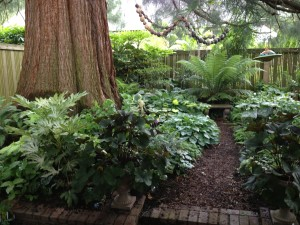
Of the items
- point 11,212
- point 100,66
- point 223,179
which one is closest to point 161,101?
point 100,66

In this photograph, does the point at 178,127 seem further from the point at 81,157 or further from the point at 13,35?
the point at 13,35

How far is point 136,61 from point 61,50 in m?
3.37

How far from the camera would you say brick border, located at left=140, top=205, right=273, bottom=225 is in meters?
1.96

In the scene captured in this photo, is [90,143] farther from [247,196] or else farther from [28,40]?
[28,40]

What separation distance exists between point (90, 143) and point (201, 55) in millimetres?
6394

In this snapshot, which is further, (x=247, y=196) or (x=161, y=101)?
(x=161, y=101)

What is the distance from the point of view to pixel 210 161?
10.6 ft

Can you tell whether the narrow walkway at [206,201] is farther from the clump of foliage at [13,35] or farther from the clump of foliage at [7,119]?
the clump of foliage at [13,35]

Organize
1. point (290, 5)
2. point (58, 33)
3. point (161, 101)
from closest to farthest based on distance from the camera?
point (58, 33), point (290, 5), point (161, 101)

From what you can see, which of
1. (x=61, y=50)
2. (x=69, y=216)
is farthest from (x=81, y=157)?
(x=61, y=50)

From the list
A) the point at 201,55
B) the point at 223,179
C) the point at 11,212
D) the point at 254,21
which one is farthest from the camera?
the point at 201,55

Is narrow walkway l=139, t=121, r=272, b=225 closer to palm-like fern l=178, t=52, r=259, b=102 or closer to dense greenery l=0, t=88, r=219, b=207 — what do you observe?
dense greenery l=0, t=88, r=219, b=207

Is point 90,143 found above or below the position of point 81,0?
below

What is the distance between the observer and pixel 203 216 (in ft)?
6.68
